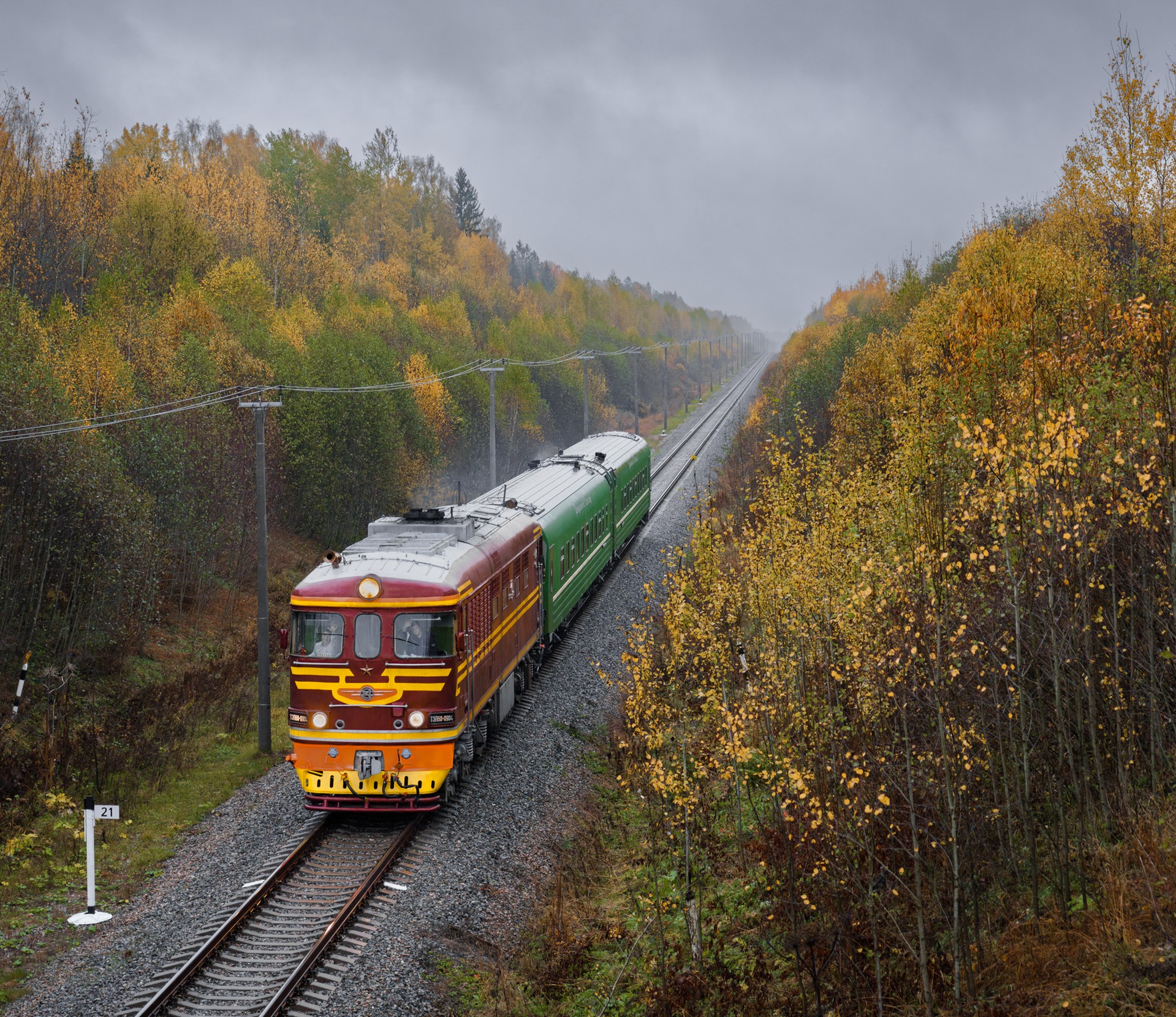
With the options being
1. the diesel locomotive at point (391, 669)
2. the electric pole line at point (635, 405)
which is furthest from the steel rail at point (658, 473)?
the diesel locomotive at point (391, 669)

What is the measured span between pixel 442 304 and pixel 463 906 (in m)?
48.8

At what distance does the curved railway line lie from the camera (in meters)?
9.63

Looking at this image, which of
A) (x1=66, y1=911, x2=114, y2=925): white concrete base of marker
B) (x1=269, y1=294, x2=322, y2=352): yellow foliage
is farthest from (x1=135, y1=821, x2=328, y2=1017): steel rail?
(x1=269, y1=294, x2=322, y2=352): yellow foliage

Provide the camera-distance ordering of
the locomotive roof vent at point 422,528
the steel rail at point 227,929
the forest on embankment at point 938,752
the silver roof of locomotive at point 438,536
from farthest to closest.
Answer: the locomotive roof vent at point 422,528 → the silver roof of locomotive at point 438,536 → the steel rail at point 227,929 → the forest on embankment at point 938,752

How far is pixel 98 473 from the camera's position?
21.3 m

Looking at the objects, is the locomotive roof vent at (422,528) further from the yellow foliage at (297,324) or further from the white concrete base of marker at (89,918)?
the yellow foliage at (297,324)

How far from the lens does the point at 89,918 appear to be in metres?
11.5

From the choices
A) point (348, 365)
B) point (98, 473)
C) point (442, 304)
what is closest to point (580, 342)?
point (442, 304)

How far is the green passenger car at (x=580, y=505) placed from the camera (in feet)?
70.4

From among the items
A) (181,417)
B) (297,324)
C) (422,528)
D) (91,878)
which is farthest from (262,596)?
(297,324)

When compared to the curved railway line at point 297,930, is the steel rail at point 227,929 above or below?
above

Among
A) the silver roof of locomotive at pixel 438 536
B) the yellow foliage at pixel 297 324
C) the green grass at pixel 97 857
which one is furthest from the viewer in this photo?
the yellow foliage at pixel 297 324

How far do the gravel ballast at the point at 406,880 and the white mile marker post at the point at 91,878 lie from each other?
180mm

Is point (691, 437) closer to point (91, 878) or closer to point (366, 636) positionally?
point (366, 636)
